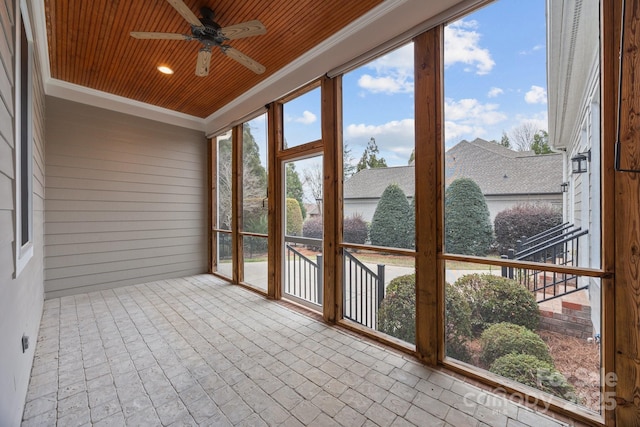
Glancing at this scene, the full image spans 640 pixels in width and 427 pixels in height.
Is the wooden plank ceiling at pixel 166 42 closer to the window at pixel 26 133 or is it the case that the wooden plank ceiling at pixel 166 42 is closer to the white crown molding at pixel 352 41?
the white crown molding at pixel 352 41

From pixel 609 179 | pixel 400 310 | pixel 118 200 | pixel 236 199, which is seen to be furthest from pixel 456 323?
pixel 118 200

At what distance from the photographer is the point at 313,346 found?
2.59 metres

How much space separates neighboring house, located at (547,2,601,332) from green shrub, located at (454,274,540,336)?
343 millimetres

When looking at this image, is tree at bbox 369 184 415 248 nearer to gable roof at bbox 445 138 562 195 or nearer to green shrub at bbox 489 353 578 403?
gable roof at bbox 445 138 562 195

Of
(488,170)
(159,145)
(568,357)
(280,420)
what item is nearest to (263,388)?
(280,420)

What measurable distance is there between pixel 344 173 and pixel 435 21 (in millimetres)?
1582

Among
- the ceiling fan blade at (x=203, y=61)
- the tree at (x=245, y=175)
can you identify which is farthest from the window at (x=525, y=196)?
the tree at (x=245, y=175)

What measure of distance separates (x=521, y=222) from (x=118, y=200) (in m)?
5.47

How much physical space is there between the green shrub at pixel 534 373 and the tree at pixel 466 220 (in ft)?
2.64

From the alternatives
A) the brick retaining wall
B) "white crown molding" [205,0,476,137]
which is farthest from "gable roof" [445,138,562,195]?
"white crown molding" [205,0,476,137]

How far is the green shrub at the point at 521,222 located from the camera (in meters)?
1.89

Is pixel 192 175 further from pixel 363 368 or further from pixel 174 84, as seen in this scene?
pixel 363 368

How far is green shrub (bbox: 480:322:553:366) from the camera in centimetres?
191

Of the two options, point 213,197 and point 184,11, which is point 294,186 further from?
point 213,197
